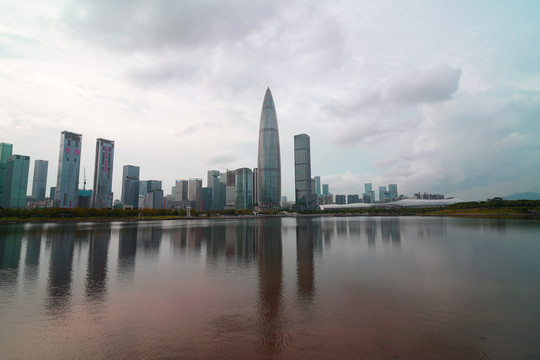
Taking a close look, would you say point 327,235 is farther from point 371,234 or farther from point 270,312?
point 270,312

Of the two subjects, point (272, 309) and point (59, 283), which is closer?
point (272, 309)

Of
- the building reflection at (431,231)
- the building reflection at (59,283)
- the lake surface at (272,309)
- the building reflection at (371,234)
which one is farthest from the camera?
the building reflection at (431,231)

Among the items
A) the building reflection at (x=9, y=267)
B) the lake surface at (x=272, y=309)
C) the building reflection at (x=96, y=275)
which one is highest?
the building reflection at (x=9, y=267)

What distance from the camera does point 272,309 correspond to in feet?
47.1

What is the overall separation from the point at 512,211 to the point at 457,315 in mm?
142292

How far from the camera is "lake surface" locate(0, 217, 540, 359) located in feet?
34.2

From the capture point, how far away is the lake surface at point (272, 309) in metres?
10.4

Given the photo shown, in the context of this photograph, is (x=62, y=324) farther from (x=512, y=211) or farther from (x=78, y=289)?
(x=512, y=211)

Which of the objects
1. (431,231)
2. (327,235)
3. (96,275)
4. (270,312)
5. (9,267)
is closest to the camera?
(270,312)

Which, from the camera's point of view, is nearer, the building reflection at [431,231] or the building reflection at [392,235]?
the building reflection at [392,235]

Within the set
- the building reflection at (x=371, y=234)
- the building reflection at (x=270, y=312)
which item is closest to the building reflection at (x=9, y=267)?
the building reflection at (x=270, y=312)

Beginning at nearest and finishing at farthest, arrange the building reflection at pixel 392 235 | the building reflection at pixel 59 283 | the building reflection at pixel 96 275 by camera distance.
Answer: the building reflection at pixel 59 283 < the building reflection at pixel 96 275 < the building reflection at pixel 392 235

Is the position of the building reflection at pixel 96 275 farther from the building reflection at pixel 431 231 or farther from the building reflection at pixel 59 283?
the building reflection at pixel 431 231

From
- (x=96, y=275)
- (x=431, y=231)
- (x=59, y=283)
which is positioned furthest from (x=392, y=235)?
(x=59, y=283)
